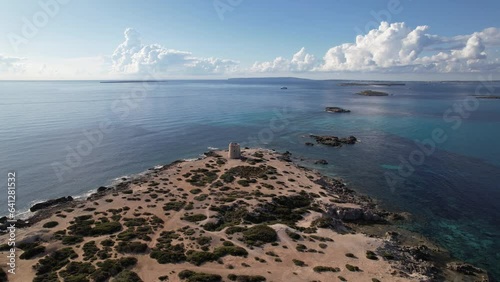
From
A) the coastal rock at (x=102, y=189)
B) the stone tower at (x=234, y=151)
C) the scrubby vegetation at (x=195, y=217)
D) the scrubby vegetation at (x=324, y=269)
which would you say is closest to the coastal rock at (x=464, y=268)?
the scrubby vegetation at (x=324, y=269)

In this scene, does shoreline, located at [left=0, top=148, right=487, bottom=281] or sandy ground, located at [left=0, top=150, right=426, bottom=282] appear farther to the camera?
shoreline, located at [left=0, top=148, right=487, bottom=281]

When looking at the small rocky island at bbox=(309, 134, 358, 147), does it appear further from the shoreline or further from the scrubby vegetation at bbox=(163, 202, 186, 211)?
the scrubby vegetation at bbox=(163, 202, 186, 211)

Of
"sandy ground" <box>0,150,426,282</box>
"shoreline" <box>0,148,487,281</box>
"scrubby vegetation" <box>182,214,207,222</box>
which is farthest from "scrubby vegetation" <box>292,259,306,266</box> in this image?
"scrubby vegetation" <box>182,214,207,222</box>

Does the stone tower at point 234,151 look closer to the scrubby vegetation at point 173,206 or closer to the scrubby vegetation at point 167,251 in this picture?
the scrubby vegetation at point 173,206

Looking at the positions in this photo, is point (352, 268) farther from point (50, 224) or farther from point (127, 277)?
point (50, 224)

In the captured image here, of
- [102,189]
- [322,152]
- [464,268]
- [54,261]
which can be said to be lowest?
[464,268]

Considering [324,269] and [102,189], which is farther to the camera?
[102,189]

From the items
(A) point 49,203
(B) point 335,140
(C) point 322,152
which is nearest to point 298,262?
(A) point 49,203

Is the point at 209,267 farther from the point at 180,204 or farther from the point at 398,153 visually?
the point at 398,153
